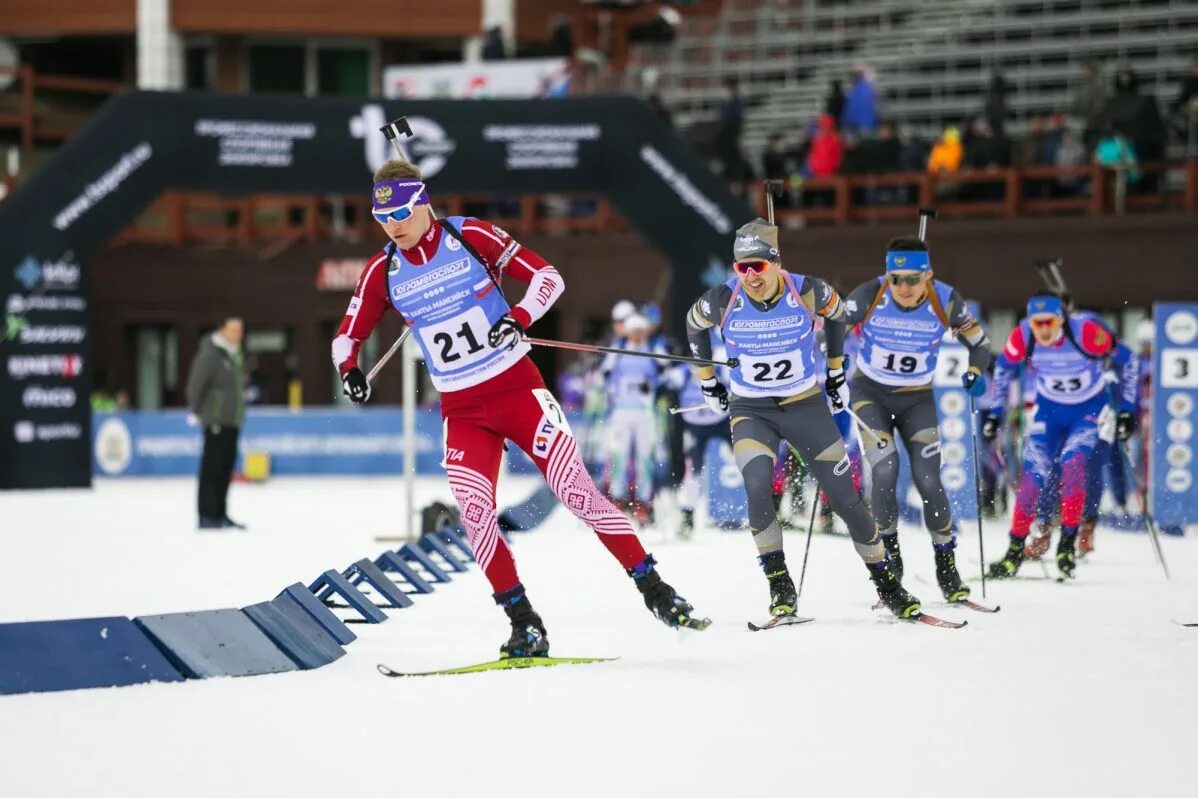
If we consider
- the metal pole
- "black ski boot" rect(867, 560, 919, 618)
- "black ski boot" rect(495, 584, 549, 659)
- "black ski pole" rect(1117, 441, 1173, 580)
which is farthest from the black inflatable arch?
"black ski boot" rect(495, 584, 549, 659)

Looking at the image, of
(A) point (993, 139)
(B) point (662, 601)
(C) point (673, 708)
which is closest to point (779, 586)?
(B) point (662, 601)

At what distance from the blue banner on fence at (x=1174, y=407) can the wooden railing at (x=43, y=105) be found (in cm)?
2157

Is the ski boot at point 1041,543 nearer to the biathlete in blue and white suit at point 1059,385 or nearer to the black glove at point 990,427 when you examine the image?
the biathlete in blue and white suit at point 1059,385

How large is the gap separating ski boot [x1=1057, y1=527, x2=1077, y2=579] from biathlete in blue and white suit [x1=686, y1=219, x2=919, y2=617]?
256cm

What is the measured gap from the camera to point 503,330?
26.1 ft

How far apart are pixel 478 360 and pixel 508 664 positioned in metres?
1.34

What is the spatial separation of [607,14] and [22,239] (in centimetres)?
1567

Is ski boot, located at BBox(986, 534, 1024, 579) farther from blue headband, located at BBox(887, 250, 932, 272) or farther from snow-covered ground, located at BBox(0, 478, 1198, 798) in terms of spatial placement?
blue headband, located at BBox(887, 250, 932, 272)

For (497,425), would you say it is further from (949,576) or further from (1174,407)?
(1174,407)

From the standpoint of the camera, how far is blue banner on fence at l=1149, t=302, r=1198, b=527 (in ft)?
52.6

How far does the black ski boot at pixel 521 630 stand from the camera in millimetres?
7848

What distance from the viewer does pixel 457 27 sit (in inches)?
1444

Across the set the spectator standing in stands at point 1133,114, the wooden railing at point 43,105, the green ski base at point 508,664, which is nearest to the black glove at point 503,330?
the green ski base at point 508,664

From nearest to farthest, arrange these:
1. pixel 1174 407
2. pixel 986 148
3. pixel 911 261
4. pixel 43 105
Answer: pixel 911 261 → pixel 1174 407 → pixel 986 148 → pixel 43 105
